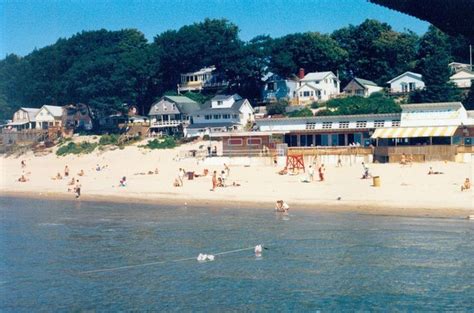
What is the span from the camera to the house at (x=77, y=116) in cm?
9138

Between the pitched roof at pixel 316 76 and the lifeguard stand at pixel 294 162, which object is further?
the pitched roof at pixel 316 76

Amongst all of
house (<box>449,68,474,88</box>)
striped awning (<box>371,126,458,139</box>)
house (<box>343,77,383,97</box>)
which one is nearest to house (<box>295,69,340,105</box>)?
house (<box>343,77,383,97</box>)

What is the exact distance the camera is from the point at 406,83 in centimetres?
7731

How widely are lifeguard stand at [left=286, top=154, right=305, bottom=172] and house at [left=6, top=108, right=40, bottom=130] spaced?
55.7 meters

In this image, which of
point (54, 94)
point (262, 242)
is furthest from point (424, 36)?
point (262, 242)

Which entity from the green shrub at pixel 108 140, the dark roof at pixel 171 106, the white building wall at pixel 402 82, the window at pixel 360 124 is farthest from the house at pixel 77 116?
the window at pixel 360 124

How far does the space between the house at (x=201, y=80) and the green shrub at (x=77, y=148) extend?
2350 centimetres

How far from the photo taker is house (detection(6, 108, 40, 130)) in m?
94.2

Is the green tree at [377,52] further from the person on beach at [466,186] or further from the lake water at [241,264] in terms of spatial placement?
the lake water at [241,264]

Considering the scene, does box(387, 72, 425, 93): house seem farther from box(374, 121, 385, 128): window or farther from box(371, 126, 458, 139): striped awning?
box(371, 126, 458, 139): striped awning

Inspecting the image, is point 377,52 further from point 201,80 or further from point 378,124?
point 378,124

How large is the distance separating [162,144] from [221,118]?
11812 millimetres

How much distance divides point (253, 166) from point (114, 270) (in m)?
29.9

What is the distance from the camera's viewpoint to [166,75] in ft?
309
